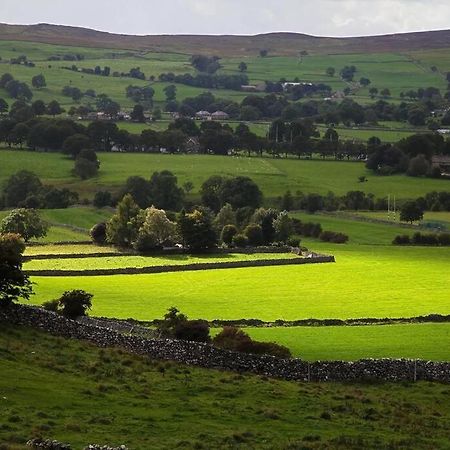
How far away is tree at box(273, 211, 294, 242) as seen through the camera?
103938mm

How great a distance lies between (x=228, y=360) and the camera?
38.8m

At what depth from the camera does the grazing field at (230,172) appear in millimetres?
144750

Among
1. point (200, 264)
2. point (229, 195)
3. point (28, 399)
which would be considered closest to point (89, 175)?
point (229, 195)

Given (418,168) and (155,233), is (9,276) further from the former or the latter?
(418,168)

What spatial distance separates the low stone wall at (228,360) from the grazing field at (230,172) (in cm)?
9842

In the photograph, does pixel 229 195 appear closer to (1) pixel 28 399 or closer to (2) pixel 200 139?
(2) pixel 200 139

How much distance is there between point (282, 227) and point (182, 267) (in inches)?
801

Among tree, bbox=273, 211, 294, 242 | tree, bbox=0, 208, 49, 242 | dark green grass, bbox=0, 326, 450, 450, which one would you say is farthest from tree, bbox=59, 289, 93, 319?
tree, bbox=273, 211, 294, 242

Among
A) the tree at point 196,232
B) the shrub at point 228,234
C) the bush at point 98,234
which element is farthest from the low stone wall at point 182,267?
the bush at point 98,234

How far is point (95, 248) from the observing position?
96.6 metres

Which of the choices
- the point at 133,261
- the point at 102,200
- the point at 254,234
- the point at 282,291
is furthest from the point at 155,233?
the point at 102,200

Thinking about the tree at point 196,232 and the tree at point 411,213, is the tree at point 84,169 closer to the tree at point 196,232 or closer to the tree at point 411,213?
the tree at point 411,213

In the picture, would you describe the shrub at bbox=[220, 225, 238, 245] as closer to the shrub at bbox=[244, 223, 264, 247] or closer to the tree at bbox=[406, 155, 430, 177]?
the shrub at bbox=[244, 223, 264, 247]

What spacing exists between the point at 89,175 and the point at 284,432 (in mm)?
123107
